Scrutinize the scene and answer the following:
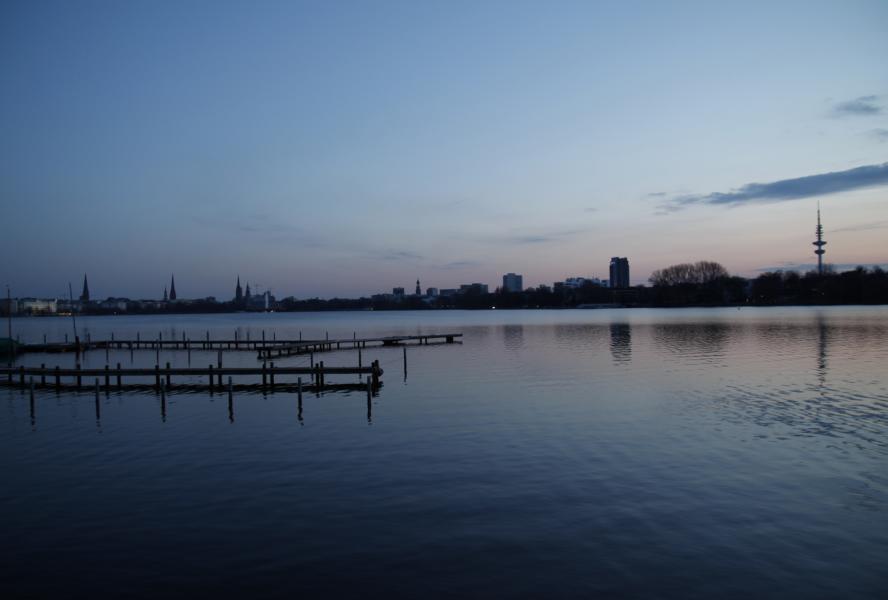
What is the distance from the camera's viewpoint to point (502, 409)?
29.4 meters

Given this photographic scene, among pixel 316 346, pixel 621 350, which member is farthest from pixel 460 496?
pixel 316 346

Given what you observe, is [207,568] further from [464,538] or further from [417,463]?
[417,463]

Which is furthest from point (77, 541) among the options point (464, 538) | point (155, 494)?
point (464, 538)

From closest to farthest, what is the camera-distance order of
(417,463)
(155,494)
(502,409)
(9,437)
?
1. (155,494)
2. (417,463)
3. (9,437)
4. (502,409)

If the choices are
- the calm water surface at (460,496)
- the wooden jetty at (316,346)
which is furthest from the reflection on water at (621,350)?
the wooden jetty at (316,346)

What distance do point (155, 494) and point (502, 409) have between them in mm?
16407

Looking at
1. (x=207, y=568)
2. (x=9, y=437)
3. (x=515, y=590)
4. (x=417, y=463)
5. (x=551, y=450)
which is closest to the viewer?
(x=515, y=590)

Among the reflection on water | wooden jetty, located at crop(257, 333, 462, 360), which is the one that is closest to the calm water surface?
the reflection on water

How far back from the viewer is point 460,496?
16297mm

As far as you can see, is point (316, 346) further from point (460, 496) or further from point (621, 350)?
point (460, 496)

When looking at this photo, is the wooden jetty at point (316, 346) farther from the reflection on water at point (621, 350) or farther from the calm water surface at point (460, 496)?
the calm water surface at point (460, 496)

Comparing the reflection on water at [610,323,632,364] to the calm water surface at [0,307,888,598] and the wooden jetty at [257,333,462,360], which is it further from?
the wooden jetty at [257,333,462,360]

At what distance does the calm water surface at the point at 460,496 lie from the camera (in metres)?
11.7

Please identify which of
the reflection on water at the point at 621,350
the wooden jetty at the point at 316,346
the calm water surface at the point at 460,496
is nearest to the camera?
the calm water surface at the point at 460,496
